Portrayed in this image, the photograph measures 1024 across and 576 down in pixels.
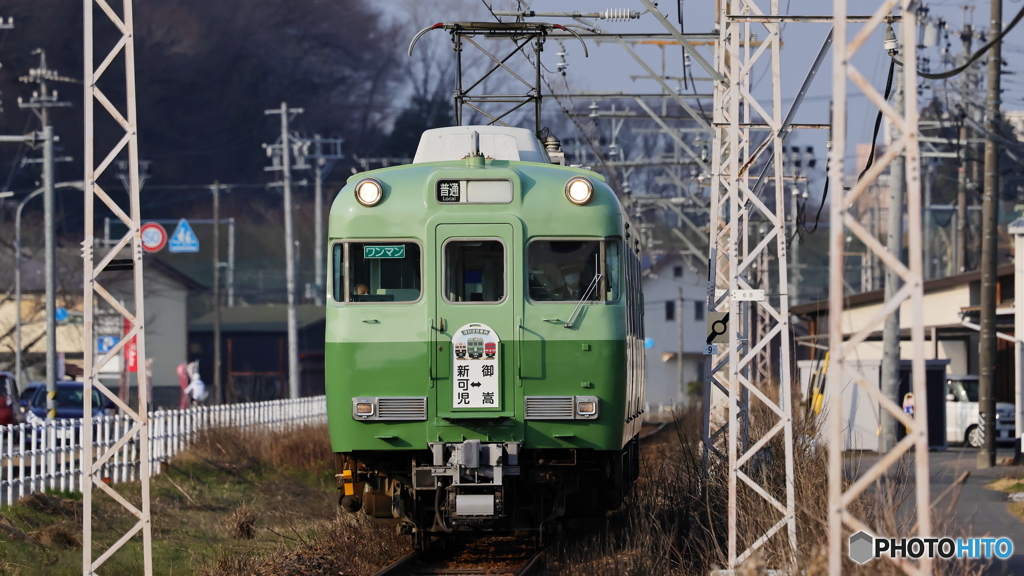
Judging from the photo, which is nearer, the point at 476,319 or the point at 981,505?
the point at 476,319

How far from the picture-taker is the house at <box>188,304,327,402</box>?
2479 inches

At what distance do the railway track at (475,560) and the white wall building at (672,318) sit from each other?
61.2 m

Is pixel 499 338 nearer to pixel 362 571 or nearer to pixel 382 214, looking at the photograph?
pixel 382 214

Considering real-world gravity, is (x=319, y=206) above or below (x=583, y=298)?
above

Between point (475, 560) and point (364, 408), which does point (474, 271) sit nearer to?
point (364, 408)

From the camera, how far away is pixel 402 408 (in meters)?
10.6

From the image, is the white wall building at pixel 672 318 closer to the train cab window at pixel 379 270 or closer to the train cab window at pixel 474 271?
the train cab window at pixel 474 271

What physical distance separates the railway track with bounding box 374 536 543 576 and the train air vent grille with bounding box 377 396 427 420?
4.20 feet

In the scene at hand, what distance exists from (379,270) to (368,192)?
0.66m

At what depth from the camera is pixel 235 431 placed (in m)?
22.4

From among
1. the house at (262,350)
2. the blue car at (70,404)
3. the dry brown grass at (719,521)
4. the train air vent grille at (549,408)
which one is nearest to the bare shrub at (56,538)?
the dry brown grass at (719,521)

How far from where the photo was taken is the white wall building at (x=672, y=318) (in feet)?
245

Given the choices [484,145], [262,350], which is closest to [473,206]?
[484,145]

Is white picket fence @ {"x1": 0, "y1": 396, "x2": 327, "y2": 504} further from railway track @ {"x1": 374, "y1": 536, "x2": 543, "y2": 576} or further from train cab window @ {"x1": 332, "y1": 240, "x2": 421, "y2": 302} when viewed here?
train cab window @ {"x1": 332, "y1": 240, "x2": 421, "y2": 302}
